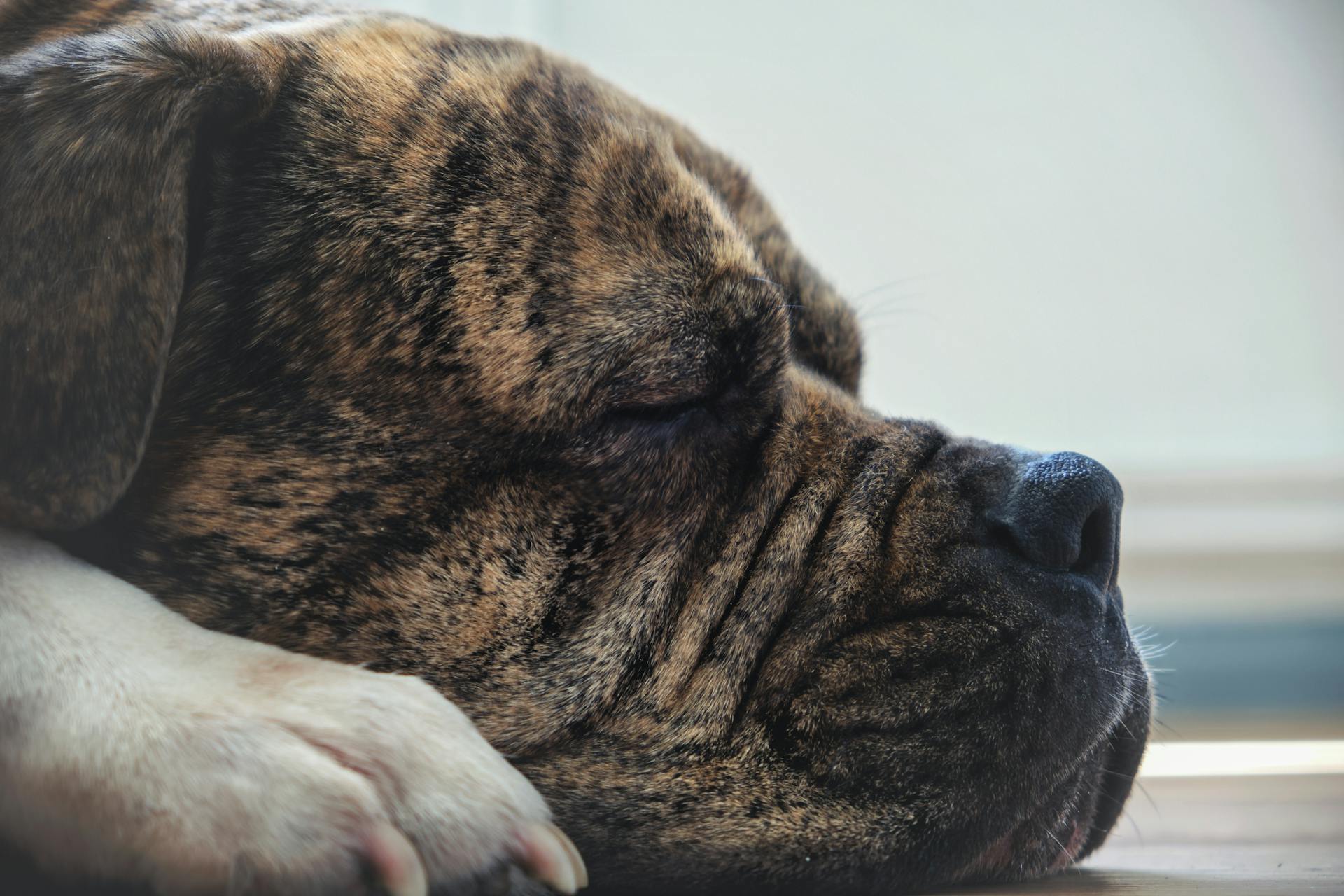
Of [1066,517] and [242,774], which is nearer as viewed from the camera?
[242,774]

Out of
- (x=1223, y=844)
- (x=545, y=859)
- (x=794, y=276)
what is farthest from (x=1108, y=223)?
(x=545, y=859)

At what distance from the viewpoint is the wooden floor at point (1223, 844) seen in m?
0.99

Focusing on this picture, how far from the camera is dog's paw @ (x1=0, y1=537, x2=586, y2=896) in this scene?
71 centimetres

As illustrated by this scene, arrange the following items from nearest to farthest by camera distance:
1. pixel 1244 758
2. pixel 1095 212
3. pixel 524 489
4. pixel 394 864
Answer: pixel 394 864 → pixel 524 489 → pixel 1244 758 → pixel 1095 212

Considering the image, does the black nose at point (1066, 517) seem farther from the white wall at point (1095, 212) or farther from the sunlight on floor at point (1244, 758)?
the white wall at point (1095, 212)

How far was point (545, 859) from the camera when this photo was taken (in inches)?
30.5

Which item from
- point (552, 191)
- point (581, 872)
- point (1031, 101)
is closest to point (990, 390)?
point (1031, 101)

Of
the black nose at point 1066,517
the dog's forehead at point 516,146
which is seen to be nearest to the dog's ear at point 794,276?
the dog's forehead at point 516,146

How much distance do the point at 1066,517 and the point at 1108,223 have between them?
1950mm

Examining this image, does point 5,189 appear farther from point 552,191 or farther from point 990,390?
point 990,390

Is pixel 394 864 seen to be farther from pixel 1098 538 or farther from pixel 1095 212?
pixel 1095 212

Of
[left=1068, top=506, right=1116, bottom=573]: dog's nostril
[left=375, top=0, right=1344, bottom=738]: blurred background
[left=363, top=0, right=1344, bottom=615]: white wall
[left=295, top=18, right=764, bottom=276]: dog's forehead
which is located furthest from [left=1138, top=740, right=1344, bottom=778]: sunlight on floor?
[left=295, top=18, right=764, bottom=276]: dog's forehead

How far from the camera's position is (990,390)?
2.78 m

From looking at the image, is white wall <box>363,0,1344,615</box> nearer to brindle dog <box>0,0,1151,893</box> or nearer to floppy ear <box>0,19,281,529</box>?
brindle dog <box>0,0,1151,893</box>
